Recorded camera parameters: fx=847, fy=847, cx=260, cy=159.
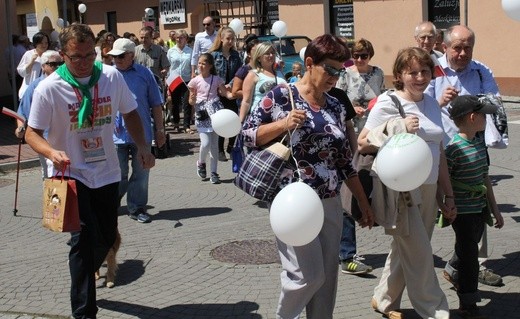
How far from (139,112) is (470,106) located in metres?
3.91

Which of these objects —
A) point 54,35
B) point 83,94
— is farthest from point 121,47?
point 54,35

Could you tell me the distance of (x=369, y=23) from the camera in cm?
2512

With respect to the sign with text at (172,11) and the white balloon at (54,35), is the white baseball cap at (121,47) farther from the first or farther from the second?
the sign with text at (172,11)

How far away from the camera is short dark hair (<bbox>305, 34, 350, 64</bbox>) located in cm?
461

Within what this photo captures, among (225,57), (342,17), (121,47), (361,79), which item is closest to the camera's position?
(361,79)

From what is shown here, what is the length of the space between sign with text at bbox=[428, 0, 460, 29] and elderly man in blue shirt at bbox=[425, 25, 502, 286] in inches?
656

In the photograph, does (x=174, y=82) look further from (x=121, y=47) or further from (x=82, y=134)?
(x=82, y=134)

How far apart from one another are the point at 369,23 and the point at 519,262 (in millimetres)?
19105

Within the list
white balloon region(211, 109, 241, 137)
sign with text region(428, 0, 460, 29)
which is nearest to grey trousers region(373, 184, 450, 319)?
white balloon region(211, 109, 241, 137)

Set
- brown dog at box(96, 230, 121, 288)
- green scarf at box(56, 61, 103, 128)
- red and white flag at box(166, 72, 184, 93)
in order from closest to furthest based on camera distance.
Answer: green scarf at box(56, 61, 103, 128) → brown dog at box(96, 230, 121, 288) → red and white flag at box(166, 72, 184, 93)

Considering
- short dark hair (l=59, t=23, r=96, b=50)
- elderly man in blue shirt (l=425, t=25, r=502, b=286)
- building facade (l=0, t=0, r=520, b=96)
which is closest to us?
short dark hair (l=59, t=23, r=96, b=50)

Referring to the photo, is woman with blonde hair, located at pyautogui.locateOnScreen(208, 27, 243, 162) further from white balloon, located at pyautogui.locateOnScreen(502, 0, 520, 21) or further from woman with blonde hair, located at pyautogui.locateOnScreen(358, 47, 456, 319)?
woman with blonde hair, located at pyautogui.locateOnScreen(358, 47, 456, 319)

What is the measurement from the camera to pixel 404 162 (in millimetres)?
4582

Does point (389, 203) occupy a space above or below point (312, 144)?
below
